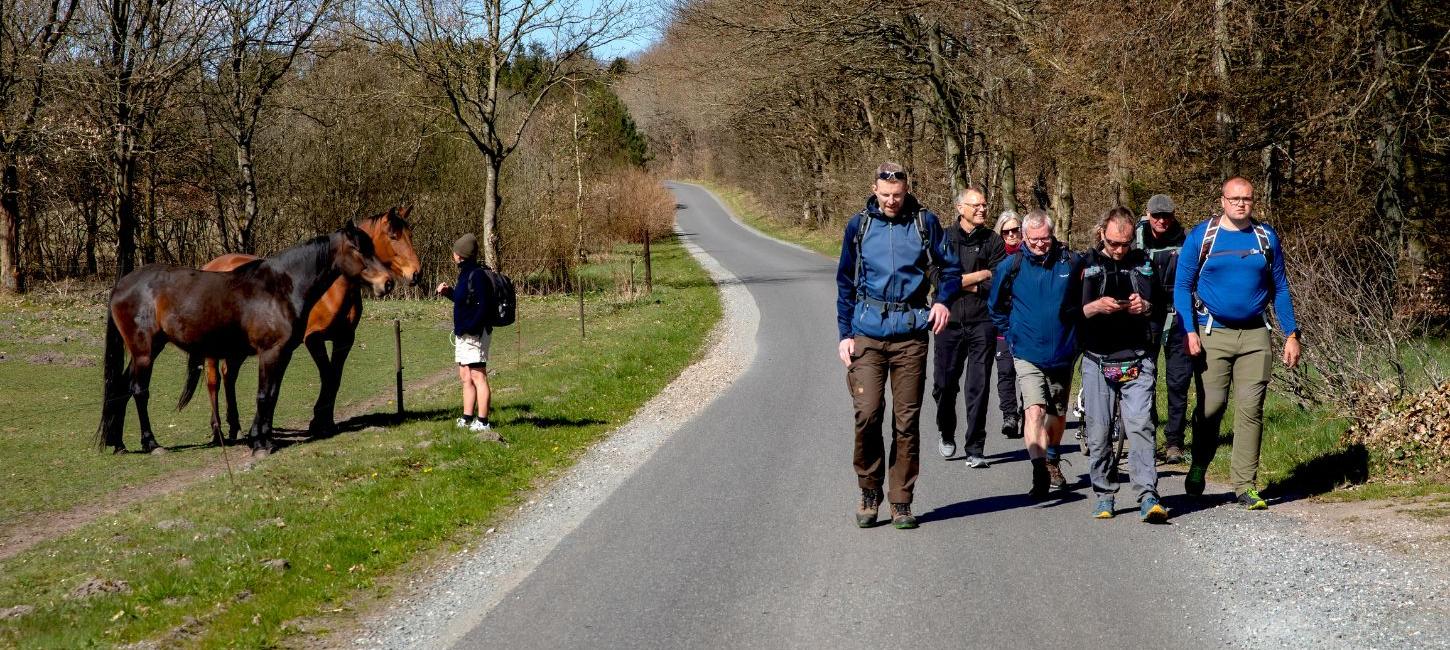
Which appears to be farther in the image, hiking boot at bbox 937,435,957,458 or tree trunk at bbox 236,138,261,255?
tree trunk at bbox 236,138,261,255

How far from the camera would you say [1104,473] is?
773 cm

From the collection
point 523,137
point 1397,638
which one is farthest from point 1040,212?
point 523,137

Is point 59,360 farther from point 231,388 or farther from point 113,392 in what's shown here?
point 231,388

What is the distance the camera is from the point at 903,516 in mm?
7477

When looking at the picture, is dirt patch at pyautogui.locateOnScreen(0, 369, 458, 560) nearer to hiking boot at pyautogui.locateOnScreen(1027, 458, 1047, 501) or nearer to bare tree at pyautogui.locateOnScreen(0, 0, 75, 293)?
hiking boot at pyautogui.locateOnScreen(1027, 458, 1047, 501)

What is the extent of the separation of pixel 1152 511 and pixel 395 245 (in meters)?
7.41

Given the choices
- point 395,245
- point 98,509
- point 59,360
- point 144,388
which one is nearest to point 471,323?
point 395,245

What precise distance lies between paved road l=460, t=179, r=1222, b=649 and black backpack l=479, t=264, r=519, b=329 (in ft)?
6.52

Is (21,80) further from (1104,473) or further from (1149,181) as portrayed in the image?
(1104,473)

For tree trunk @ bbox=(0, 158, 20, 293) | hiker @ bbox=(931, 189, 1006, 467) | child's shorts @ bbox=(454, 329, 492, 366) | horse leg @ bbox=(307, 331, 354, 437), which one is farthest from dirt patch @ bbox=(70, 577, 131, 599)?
tree trunk @ bbox=(0, 158, 20, 293)

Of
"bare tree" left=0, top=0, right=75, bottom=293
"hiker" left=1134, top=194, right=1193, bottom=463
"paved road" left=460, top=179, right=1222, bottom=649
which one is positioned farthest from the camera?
"bare tree" left=0, top=0, right=75, bottom=293

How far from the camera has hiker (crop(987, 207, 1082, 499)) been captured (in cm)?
808

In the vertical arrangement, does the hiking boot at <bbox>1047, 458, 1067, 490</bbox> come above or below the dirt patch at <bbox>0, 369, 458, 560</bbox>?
above

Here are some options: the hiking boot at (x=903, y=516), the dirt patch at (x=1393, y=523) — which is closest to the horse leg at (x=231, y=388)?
the hiking boot at (x=903, y=516)
